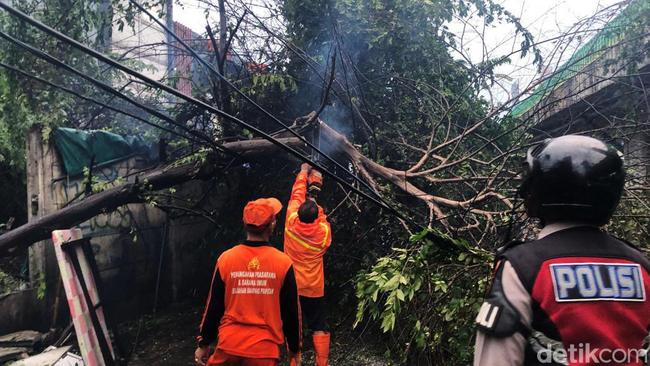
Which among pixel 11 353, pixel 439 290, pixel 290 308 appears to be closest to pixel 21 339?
pixel 11 353

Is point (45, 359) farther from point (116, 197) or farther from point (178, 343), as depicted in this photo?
point (116, 197)

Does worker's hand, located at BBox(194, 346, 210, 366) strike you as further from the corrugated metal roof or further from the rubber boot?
the corrugated metal roof

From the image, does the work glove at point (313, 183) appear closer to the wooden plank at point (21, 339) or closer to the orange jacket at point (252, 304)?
the orange jacket at point (252, 304)

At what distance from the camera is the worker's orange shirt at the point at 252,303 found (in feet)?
8.21

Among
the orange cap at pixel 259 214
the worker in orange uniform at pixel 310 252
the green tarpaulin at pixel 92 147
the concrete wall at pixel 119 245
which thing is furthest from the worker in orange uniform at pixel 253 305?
the green tarpaulin at pixel 92 147

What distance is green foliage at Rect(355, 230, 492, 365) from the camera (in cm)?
228

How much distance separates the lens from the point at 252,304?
101 inches

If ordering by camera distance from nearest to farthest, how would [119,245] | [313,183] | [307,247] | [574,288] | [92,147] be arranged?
[574,288], [307,247], [313,183], [92,147], [119,245]

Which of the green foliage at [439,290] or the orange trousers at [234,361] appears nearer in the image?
the green foliage at [439,290]

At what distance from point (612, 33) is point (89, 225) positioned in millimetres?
6868

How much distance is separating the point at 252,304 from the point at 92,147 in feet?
14.5

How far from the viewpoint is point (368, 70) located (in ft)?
20.7

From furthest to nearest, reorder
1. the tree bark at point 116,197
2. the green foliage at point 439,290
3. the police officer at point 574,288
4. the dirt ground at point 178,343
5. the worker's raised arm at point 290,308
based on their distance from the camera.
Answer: the dirt ground at point 178,343 < the tree bark at point 116,197 < the worker's raised arm at point 290,308 < the green foliage at point 439,290 < the police officer at point 574,288

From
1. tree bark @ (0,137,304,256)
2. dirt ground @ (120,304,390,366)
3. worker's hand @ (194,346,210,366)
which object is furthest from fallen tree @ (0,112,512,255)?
worker's hand @ (194,346,210,366)
